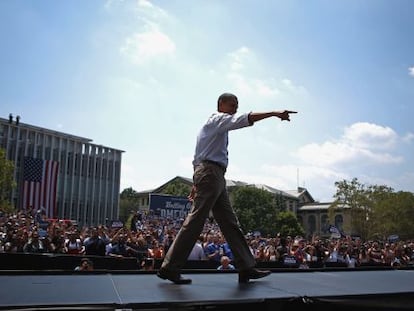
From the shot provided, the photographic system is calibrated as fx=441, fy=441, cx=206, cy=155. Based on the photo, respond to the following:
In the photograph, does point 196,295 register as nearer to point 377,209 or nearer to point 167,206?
point 167,206

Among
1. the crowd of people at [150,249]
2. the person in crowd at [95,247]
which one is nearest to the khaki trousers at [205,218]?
the crowd of people at [150,249]

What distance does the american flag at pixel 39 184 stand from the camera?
47969mm

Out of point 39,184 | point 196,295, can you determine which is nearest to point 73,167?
point 39,184

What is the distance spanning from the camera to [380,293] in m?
3.56

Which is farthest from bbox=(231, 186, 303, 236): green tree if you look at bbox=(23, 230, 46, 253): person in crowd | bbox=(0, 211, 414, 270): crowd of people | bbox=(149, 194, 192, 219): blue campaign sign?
bbox=(23, 230, 46, 253): person in crowd

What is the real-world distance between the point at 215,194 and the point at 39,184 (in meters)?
48.7

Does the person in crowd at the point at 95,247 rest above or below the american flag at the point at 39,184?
below

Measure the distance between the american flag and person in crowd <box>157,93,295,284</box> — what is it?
45.4 meters

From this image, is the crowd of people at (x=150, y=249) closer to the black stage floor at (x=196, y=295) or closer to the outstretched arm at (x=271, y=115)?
the black stage floor at (x=196, y=295)

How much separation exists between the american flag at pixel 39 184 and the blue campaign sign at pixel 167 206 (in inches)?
1072

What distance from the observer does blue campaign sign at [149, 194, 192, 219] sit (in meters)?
23.3

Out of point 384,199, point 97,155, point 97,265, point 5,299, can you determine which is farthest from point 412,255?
point 97,155

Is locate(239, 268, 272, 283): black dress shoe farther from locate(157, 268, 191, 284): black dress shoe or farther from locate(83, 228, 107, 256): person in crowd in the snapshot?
locate(83, 228, 107, 256): person in crowd

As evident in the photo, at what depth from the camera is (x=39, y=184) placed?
49.3m
